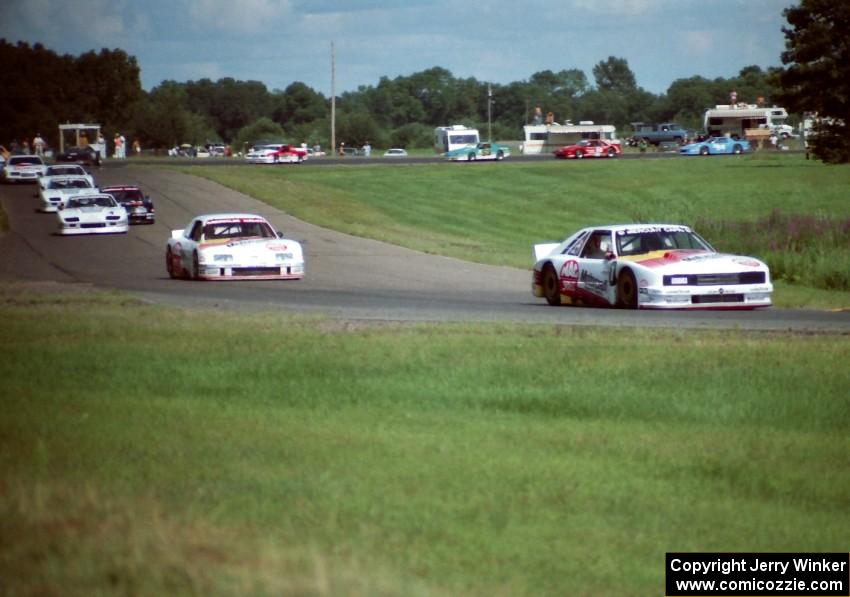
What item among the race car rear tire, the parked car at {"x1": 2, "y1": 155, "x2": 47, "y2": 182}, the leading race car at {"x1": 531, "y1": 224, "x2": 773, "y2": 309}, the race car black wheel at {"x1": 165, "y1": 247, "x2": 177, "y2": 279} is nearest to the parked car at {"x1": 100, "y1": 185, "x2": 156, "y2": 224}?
the race car black wheel at {"x1": 165, "y1": 247, "x2": 177, "y2": 279}

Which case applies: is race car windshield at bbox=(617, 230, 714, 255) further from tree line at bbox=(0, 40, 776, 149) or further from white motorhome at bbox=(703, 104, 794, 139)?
white motorhome at bbox=(703, 104, 794, 139)

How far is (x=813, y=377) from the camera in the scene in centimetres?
1245

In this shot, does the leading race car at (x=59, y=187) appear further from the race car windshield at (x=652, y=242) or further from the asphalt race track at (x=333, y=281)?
the race car windshield at (x=652, y=242)

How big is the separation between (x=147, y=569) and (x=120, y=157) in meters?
102

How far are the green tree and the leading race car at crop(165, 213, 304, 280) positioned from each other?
1640 inches

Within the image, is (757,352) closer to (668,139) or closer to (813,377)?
(813,377)

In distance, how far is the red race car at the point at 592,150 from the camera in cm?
8319

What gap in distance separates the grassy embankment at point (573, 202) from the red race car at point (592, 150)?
593 centimetres

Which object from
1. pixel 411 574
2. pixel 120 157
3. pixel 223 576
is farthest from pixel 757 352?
pixel 120 157

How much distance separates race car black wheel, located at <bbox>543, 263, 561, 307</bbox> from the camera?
873 inches

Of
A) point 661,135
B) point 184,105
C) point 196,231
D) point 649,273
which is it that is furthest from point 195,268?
point 184,105

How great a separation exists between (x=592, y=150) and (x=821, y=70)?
20.4 meters

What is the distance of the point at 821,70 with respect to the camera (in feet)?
212

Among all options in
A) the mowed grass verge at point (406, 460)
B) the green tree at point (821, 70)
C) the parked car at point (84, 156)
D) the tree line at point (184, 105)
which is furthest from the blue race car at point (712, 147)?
the mowed grass verge at point (406, 460)
